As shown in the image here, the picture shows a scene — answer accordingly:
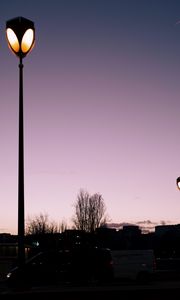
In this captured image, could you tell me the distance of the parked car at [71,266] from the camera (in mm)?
29359

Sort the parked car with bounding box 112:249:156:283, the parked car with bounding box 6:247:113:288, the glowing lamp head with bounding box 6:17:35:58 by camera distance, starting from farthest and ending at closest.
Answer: the parked car with bounding box 112:249:156:283 < the parked car with bounding box 6:247:113:288 < the glowing lamp head with bounding box 6:17:35:58

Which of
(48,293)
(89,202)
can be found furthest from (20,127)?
(89,202)

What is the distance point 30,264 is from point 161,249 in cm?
8654

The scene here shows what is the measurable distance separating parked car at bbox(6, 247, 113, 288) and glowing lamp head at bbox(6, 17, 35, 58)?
1906 centimetres

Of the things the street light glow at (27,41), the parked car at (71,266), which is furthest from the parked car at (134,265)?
the street light glow at (27,41)

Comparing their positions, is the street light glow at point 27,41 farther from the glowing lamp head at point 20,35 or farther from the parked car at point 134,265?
the parked car at point 134,265

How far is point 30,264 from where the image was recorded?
2917 centimetres

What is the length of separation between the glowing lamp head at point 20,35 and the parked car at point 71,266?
19062 millimetres

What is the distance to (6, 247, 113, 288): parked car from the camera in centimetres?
2936

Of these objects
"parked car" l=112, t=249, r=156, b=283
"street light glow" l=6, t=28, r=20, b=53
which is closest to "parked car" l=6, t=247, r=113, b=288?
"parked car" l=112, t=249, r=156, b=283

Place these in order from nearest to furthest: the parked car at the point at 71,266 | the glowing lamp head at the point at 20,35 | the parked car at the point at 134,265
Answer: the glowing lamp head at the point at 20,35 → the parked car at the point at 71,266 → the parked car at the point at 134,265

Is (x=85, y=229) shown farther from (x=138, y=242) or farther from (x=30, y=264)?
(x=30, y=264)

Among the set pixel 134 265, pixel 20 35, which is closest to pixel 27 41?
pixel 20 35

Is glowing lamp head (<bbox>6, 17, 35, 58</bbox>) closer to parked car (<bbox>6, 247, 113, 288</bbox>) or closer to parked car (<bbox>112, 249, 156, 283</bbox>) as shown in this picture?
parked car (<bbox>6, 247, 113, 288</bbox>)
